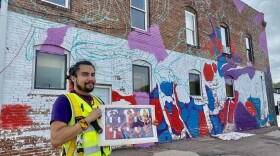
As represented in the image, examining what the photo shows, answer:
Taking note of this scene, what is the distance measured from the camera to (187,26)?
1236 cm

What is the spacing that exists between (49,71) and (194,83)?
24.4 ft

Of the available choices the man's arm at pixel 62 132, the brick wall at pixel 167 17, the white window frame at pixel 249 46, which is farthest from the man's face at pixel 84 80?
the white window frame at pixel 249 46

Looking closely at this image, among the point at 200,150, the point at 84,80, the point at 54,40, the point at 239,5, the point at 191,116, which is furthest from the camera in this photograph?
the point at 239,5

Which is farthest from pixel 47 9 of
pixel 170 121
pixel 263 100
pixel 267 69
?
pixel 267 69

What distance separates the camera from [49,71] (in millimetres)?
7188

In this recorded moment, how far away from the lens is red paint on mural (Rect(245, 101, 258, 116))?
596 inches

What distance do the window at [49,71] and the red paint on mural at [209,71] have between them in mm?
7787

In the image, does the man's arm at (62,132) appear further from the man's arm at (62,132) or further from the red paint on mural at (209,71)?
the red paint on mural at (209,71)

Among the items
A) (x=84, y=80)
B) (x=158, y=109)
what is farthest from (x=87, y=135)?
(x=158, y=109)

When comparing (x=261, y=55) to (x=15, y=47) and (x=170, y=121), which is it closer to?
(x=170, y=121)

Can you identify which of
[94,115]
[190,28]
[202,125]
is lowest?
[202,125]

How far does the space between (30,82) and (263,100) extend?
15601 millimetres

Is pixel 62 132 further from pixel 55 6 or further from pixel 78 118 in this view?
pixel 55 6

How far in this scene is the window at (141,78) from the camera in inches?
376
